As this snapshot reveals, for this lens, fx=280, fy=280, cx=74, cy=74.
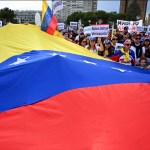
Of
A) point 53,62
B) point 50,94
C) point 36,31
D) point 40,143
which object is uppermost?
point 36,31

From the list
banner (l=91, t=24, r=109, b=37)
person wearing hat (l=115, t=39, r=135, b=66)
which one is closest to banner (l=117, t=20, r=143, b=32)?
banner (l=91, t=24, r=109, b=37)

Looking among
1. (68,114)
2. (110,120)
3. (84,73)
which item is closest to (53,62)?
(84,73)

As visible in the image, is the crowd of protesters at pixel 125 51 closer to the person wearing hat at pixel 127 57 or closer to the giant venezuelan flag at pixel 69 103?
the person wearing hat at pixel 127 57

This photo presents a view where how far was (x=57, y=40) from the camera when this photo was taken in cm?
514

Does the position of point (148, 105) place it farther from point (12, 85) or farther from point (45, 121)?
point (12, 85)

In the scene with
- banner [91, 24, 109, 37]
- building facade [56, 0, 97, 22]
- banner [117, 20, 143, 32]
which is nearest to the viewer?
banner [91, 24, 109, 37]

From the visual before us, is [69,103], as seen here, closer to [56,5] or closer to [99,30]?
[56,5]

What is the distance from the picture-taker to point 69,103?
3254 mm

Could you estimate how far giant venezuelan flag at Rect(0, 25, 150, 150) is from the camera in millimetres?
2699

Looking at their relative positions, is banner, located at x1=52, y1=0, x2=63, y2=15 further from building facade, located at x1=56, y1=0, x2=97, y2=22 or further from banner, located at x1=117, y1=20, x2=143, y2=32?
building facade, located at x1=56, y1=0, x2=97, y2=22

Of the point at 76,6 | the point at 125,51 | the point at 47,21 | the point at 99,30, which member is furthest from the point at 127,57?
the point at 76,6

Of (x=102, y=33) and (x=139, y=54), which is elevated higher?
(x=102, y=33)

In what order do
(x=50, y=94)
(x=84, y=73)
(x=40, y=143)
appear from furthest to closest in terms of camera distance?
(x=84, y=73)
(x=50, y=94)
(x=40, y=143)

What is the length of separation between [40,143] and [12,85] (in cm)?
114
